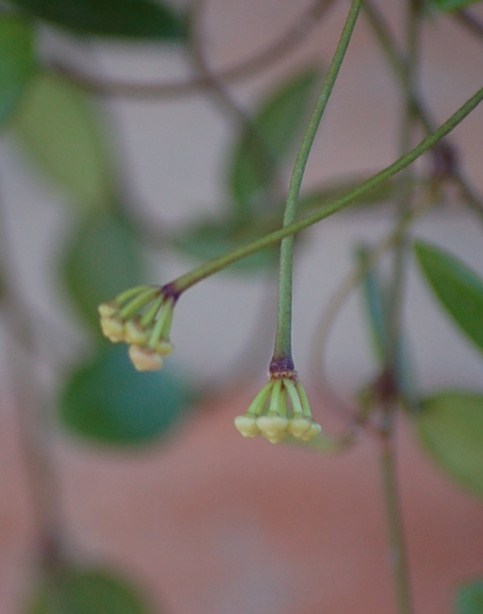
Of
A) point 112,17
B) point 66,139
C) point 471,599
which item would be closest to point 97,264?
point 66,139

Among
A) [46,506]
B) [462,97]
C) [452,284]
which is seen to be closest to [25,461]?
[46,506]

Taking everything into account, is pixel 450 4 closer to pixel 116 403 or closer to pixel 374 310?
pixel 374 310

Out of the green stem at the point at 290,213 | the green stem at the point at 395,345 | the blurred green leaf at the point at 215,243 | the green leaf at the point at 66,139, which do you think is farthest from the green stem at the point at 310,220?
the green leaf at the point at 66,139

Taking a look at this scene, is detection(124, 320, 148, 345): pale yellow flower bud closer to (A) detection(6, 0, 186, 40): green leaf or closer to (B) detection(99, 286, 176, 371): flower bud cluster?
(B) detection(99, 286, 176, 371): flower bud cluster

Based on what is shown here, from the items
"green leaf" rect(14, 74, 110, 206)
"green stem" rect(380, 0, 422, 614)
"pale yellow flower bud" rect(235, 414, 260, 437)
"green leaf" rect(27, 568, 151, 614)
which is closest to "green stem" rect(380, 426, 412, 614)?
"green stem" rect(380, 0, 422, 614)

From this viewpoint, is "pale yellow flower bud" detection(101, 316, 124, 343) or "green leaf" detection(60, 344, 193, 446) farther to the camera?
"green leaf" detection(60, 344, 193, 446)

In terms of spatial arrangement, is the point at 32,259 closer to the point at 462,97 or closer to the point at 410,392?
the point at 462,97
